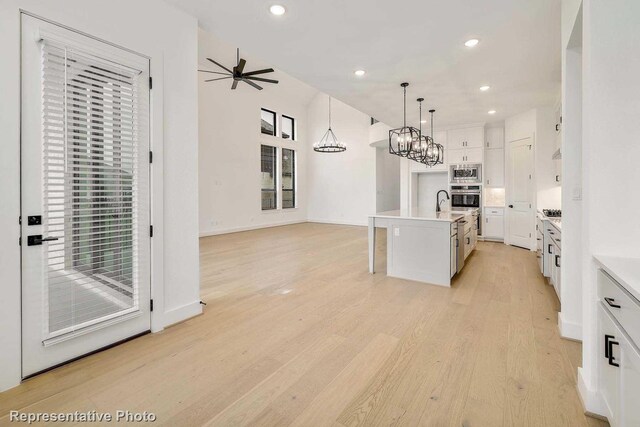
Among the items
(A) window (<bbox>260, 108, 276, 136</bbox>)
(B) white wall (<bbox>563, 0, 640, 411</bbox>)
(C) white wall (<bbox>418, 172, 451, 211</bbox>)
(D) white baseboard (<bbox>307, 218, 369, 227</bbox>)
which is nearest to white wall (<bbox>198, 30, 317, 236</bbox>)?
(A) window (<bbox>260, 108, 276, 136</bbox>)

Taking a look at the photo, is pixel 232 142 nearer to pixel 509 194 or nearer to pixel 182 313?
pixel 182 313

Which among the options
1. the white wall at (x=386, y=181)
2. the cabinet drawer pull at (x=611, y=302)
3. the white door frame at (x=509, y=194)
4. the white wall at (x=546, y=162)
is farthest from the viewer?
the white wall at (x=386, y=181)

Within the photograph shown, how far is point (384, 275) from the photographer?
4.15 m

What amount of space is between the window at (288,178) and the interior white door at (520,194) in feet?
22.3

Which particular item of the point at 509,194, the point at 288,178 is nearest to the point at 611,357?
the point at 509,194

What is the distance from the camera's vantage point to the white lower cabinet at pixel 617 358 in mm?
1122

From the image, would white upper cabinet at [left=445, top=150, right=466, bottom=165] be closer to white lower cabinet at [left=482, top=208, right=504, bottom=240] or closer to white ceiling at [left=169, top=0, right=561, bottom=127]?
white lower cabinet at [left=482, top=208, right=504, bottom=240]

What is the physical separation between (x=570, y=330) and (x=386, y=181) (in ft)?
28.1

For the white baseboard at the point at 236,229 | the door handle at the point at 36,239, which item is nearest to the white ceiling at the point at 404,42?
the door handle at the point at 36,239

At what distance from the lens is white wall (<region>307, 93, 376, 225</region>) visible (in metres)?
10.1

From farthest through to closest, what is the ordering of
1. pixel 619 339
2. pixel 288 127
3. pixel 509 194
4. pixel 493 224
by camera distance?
pixel 288 127 < pixel 493 224 < pixel 509 194 < pixel 619 339

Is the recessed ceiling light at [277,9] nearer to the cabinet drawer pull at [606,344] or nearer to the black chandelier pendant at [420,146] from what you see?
the black chandelier pendant at [420,146]

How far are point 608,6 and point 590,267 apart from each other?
4.59ft

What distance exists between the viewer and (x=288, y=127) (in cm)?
1062
